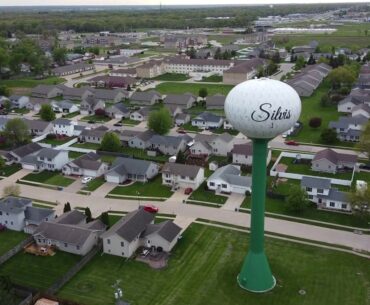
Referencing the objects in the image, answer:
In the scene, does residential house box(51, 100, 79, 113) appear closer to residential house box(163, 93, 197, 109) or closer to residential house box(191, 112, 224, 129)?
residential house box(163, 93, 197, 109)

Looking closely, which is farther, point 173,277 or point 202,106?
point 202,106

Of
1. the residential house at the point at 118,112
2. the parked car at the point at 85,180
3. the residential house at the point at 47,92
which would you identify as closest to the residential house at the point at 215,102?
the residential house at the point at 118,112

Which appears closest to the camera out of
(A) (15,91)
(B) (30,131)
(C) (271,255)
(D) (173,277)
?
(D) (173,277)

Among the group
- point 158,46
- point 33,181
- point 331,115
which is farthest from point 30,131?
point 158,46

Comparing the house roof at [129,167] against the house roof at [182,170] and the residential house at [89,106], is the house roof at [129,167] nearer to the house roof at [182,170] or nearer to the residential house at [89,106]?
the house roof at [182,170]

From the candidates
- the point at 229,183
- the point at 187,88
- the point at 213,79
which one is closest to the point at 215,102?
the point at 187,88

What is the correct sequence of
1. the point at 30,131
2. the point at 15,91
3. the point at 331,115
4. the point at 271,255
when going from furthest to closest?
the point at 15,91 < the point at 331,115 < the point at 30,131 < the point at 271,255

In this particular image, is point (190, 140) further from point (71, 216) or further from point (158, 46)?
point (158, 46)

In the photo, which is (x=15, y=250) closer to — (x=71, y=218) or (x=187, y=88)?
(x=71, y=218)
